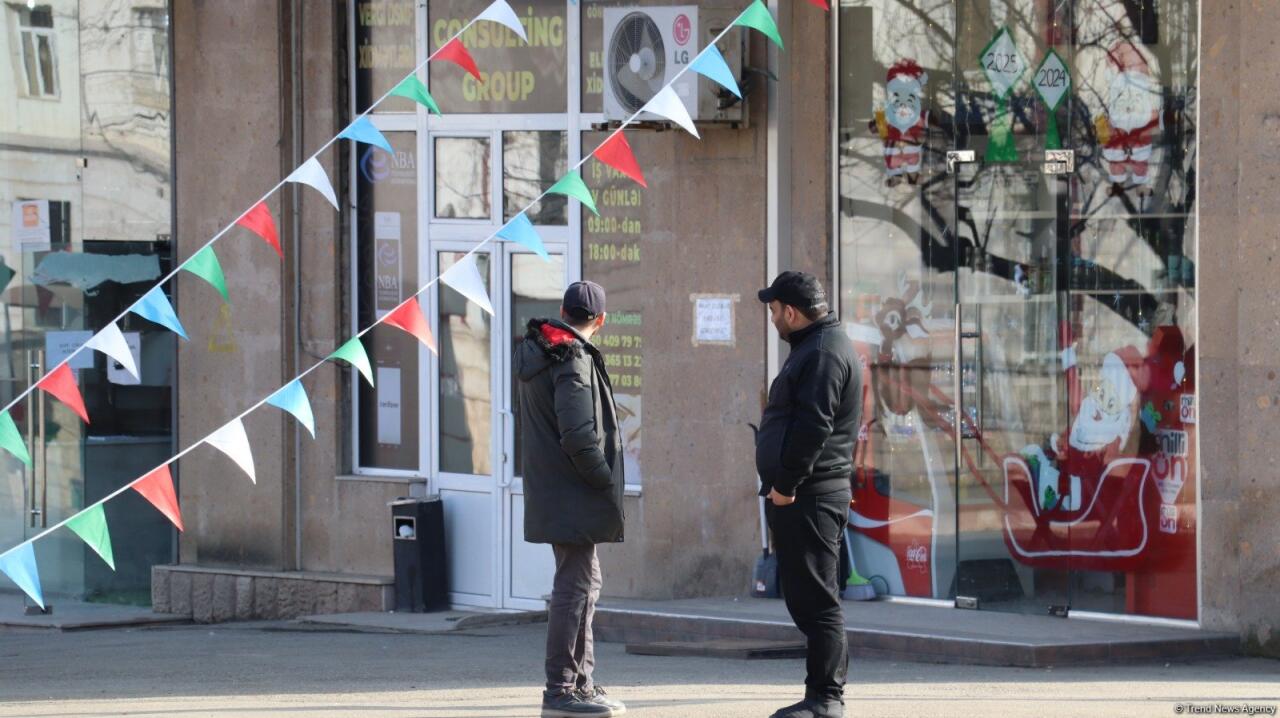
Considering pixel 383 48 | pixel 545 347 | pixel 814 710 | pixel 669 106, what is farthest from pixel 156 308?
pixel 383 48

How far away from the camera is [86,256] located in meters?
13.3

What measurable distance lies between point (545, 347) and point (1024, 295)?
4115mm

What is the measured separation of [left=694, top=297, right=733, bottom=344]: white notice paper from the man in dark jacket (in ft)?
12.8

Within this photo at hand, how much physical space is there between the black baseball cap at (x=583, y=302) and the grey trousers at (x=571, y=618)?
94cm

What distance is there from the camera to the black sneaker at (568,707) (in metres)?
7.23

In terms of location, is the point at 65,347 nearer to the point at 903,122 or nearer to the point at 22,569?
the point at 22,569

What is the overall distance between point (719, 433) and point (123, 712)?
4.48 m

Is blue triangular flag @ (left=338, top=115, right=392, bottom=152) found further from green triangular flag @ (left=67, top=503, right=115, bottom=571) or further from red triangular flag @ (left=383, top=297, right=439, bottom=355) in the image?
green triangular flag @ (left=67, top=503, right=115, bottom=571)

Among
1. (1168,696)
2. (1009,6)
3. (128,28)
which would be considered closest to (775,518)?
(1168,696)

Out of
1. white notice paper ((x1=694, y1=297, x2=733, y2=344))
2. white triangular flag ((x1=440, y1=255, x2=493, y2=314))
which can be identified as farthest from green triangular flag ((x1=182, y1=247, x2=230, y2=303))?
white notice paper ((x1=694, y1=297, x2=733, y2=344))

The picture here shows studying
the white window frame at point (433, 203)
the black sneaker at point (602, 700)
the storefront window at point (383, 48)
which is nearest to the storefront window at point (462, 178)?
the white window frame at point (433, 203)

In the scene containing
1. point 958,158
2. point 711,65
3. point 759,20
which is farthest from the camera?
point 958,158

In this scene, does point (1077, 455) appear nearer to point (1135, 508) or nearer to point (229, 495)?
point (1135, 508)

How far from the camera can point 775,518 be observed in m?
6.99
